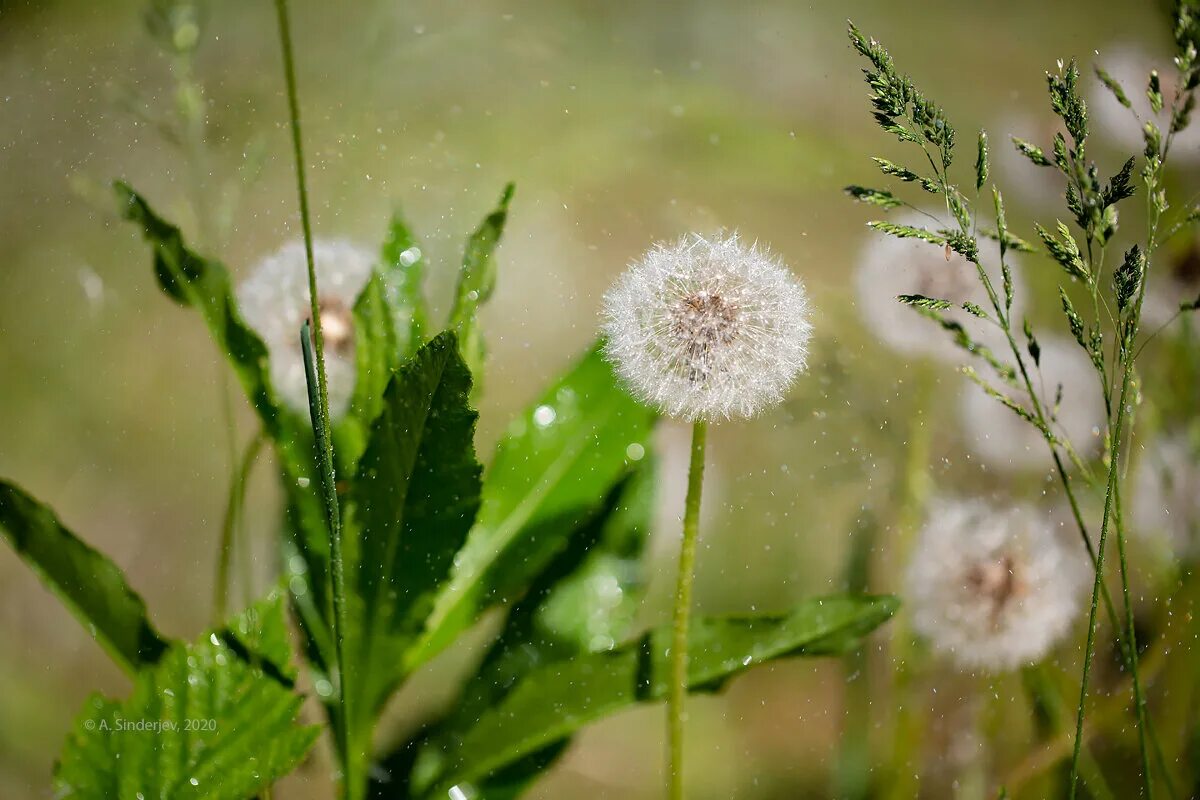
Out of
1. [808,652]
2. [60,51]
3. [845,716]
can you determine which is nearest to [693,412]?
[808,652]

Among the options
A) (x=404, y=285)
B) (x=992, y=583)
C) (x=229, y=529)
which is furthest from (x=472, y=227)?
(x=992, y=583)

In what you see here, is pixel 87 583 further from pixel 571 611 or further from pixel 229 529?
pixel 571 611

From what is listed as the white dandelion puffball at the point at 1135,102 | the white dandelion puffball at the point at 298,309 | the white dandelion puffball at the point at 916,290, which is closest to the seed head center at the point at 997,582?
the white dandelion puffball at the point at 916,290

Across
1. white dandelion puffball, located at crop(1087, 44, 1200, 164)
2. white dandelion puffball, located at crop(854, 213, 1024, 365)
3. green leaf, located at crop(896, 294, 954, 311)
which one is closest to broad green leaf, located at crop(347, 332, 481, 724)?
green leaf, located at crop(896, 294, 954, 311)

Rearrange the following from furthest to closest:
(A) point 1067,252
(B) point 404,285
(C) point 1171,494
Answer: (C) point 1171,494 → (B) point 404,285 → (A) point 1067,252

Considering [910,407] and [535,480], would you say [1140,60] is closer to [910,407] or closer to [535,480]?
[910,407]

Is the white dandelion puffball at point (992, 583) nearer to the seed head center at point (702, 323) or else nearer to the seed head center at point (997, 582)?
the seed head center at point (997, 582)
